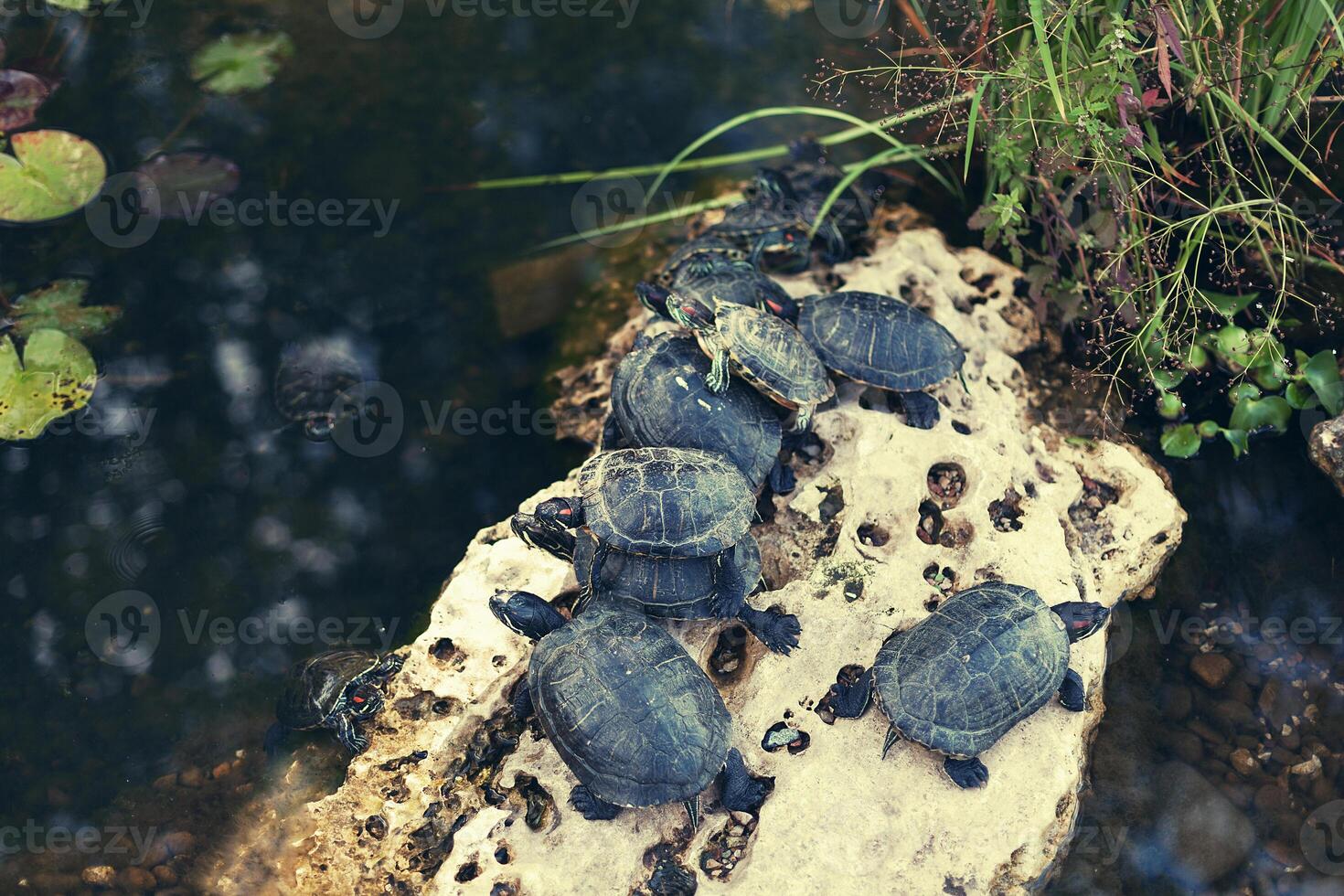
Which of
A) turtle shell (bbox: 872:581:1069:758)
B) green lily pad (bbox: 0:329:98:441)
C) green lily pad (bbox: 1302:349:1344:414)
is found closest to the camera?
turtle shell (bbox: 872:581:1069:758)

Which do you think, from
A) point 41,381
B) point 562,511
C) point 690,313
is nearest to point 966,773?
point 562,511

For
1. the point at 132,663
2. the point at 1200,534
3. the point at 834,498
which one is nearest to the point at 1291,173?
the point at 1200,534

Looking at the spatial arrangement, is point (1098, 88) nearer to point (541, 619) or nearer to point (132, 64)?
point (541, 619)

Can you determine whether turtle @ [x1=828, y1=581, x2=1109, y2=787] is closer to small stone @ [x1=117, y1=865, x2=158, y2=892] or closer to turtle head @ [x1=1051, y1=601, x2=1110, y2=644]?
turtle head @ [x1=1051, y1=601, x2=1110, y2=644]

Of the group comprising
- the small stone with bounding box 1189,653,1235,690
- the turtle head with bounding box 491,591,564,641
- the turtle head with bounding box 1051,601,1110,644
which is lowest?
the small stone with bounding box 1189,653,1235,690

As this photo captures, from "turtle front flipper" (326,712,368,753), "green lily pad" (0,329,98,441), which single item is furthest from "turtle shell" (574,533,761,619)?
"green lily pad" (0,329,98,441)

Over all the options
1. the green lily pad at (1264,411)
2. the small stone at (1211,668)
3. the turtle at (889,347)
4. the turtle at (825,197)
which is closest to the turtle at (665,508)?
the turtle at (889,347)
